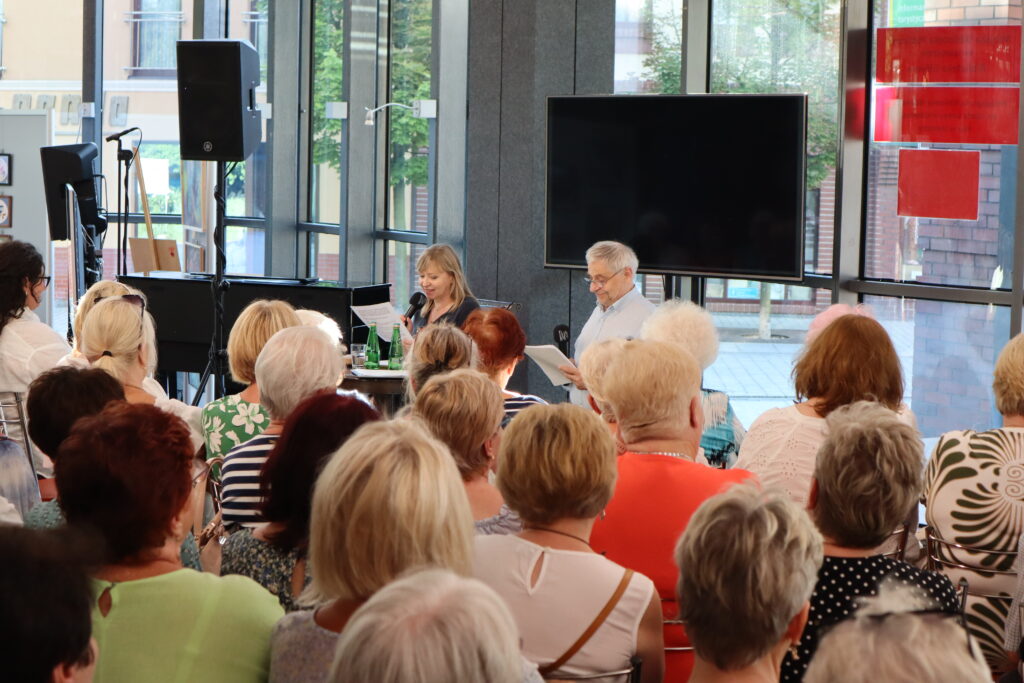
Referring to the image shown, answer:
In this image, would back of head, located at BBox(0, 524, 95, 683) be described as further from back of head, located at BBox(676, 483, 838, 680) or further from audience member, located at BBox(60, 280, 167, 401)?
audience member, located at BBox(60, 280, 167, 401)

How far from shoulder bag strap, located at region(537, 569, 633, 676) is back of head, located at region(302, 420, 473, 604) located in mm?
455

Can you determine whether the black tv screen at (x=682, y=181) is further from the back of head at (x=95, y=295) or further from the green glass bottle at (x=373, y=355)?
the back of head at (x=95, y=295)

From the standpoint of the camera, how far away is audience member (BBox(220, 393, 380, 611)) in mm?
2531

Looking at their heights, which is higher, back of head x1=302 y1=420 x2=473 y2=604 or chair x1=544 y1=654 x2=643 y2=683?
back of head x1=302 y1=420 x2=473 y2=604

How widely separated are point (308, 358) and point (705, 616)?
6.13 ft

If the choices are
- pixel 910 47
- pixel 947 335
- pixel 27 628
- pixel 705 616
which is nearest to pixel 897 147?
pixel 910 47

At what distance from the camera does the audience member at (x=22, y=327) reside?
4789 mm

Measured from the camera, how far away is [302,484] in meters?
2.54

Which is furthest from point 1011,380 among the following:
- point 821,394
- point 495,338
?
point 495,338

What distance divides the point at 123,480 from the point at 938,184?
4980mm

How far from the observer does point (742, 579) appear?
1.88 meters

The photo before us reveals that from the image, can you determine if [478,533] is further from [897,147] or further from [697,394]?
[897,147]

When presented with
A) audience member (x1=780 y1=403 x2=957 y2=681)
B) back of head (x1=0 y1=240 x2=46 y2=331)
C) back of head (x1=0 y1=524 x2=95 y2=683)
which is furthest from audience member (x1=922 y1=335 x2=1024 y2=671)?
back of head (x1=0 y1=240 x2=46 y2=331)

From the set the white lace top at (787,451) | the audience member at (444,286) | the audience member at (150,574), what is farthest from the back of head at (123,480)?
the audience member at (444,286)
